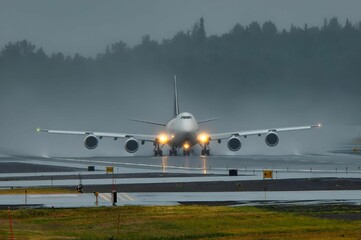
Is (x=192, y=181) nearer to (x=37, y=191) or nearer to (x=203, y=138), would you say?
(x=37, y=191)

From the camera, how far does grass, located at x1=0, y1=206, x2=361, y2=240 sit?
37.6 metres

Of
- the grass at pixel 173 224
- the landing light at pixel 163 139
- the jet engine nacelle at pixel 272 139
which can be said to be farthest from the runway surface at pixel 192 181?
the jet engine nacelle at pixel 272 139

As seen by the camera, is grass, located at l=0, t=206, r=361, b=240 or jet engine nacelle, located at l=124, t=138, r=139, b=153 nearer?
grass, located at l=0, t=206, r=361, b=240

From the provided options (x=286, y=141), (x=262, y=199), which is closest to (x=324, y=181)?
(x=262, y=199)

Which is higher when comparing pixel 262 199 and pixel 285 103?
pixel 285 103

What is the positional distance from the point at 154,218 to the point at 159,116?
5915 inches

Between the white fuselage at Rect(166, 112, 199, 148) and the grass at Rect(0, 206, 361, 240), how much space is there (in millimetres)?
64942

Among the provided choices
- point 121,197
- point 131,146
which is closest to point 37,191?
point 121,197

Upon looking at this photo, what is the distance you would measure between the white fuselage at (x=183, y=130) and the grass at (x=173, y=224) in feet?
213

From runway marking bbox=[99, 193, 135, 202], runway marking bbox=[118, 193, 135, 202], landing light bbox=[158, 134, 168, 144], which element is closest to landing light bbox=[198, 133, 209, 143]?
landing light bbox=[158, 134, 168, 144]

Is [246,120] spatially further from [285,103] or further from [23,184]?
[23,184]

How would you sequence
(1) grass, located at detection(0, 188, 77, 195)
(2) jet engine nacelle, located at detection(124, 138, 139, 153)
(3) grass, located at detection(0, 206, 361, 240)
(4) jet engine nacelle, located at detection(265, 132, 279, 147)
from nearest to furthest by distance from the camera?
1. (3) grass, located at detection(0, 206, 361, 240)
2. (1) grass, located at detection(0, 188, 77, 195)
3. (2) jet engine nacelle, located at detection(124, 138, 139, 153)
4. (4) jet engine nacelle, located at detection(265, 132, 279, 147)

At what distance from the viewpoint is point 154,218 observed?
43625mm

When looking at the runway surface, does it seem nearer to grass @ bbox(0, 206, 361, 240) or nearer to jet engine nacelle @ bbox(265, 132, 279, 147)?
grass @ bbox(0, 206, 361, 240)
